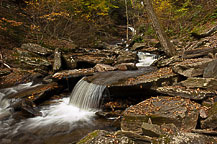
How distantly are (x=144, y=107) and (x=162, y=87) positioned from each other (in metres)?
1.31

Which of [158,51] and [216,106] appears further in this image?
[158,51]

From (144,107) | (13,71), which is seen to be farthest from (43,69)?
(144,107)

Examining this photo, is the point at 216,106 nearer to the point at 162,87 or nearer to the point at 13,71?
the point at 162,87

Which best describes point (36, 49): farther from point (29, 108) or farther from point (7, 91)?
point (29, 108)

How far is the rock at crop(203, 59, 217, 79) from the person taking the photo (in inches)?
173

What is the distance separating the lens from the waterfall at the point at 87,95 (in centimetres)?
652

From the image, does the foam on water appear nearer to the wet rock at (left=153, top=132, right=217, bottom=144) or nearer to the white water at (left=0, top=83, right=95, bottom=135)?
the white water at (left=0, top=83, right=95, bottom=135)

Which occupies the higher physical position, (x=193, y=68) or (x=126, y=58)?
(x=126, y=58)

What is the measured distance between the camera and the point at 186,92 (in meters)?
4.56

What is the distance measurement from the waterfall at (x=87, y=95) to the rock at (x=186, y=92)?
103 inches

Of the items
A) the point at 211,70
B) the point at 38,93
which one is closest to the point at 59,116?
the point at 38,93

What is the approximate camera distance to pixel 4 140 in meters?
4.87

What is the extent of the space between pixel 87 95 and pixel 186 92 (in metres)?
4.27

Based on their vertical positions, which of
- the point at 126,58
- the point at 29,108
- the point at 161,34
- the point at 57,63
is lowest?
the point at 29,108
